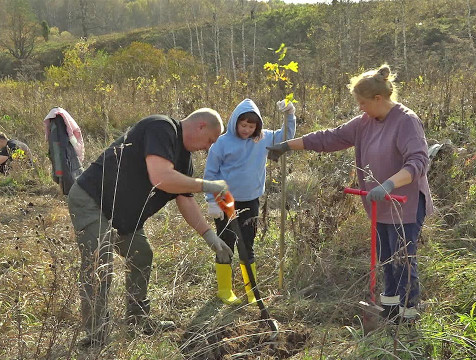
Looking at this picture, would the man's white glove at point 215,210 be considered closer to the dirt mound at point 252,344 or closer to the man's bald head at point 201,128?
the man's bald head at point 201,128

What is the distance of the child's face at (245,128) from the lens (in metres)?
3.24

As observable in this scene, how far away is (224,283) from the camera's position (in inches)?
134

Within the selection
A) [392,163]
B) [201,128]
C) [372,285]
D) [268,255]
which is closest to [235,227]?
[201,128]

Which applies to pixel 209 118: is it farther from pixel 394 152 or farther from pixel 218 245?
pixel 394 152

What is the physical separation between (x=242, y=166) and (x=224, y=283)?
2.82 ft

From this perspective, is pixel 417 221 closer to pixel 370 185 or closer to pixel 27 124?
pixel 370 185

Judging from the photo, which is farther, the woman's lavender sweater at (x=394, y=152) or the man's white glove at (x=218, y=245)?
the man's white glove at (x=218, y=245)

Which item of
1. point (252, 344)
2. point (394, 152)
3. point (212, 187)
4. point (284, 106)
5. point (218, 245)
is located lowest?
point (252, 344)

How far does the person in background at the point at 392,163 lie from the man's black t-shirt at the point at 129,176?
1.09m

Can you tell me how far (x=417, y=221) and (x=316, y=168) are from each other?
109 inches

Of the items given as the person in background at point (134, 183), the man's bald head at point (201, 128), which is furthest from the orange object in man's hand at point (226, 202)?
the man's bald head at point (201, 128)

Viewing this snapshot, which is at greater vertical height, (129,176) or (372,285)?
(129,176)

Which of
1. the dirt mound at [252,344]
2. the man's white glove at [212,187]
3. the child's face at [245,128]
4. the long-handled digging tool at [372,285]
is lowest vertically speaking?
the dirt mound at [252,344]

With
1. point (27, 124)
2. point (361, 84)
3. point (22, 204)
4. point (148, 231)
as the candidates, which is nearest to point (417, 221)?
point (361, 84)
